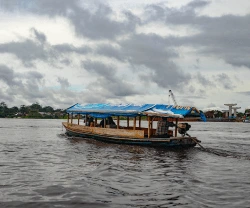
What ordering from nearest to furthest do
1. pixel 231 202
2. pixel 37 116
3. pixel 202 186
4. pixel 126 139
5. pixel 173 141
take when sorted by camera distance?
pixel 231 202 < pixel 202 186 < pixel 173 141 < pixel 126 139 < pixel 37 116

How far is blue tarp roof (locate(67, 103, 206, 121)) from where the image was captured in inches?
738

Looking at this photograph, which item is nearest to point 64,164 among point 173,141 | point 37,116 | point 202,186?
point 202,186

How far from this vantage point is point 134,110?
68.2ft

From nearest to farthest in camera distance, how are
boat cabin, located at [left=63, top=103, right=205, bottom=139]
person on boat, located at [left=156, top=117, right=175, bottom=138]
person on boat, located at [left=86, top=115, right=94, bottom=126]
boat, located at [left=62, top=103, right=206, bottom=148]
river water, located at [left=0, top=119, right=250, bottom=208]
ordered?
river water, located at [left=0, top=119, right=250, bottom=208] → boat, located at [left=62, top=103, right=206, bottom=148] → boat cabin, located at [left=63, top=103, right=205, bottom=139] → person on boat, located at [left=156, top=117, right=175, bottom=138] → person on boat, located at [left=86, top=115, right=94, bottom=126]

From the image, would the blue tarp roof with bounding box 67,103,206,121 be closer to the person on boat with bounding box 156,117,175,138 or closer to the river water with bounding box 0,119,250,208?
the person on boat with bounding box 156,117,175,138

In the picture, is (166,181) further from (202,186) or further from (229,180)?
(229,180)

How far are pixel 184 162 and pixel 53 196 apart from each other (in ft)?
24.7

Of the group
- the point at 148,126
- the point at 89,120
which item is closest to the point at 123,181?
the point at 148,126

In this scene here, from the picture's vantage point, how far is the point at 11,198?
8.11 metres

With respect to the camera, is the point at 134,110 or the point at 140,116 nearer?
the point at 134,110

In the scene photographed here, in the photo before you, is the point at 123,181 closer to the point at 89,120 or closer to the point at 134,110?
the point at 134,110

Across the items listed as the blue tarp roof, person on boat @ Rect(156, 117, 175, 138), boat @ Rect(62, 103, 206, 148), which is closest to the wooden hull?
boat @ Rect(62, 103, 206, 148)

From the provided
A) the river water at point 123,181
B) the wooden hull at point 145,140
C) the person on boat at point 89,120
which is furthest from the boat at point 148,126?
the river water at point 123,181

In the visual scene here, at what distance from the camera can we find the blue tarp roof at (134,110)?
18.7 metres
